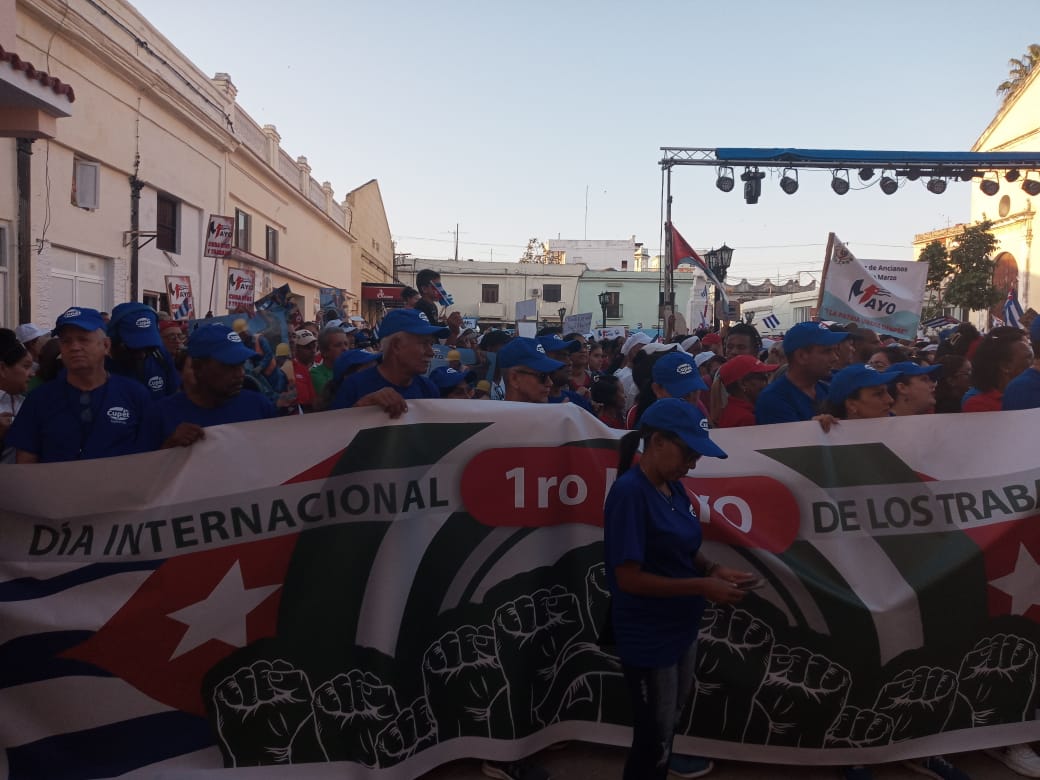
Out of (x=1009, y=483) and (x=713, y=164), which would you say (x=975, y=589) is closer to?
(x=1009, y=483)

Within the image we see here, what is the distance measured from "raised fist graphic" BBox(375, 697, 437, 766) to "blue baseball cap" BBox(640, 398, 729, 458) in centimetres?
170

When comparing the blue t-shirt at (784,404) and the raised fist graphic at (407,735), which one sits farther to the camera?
the blue t-shirt at (784,404)

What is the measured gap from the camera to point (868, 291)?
10.2 metres

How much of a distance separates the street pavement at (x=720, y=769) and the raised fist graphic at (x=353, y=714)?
0.36 m

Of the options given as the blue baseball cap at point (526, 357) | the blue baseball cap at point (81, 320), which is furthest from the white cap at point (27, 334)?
the blue baseball cap at point (526, 357)

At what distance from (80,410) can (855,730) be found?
3.85 metres

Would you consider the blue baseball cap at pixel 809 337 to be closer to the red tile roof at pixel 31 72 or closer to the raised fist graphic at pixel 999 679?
the raised fist graphic at pixel 999 679

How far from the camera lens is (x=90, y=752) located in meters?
3.67

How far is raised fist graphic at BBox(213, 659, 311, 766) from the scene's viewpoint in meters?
3.73

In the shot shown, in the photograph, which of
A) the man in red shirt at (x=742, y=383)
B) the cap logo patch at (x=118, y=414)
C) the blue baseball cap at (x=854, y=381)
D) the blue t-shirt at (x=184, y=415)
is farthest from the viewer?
the man in red shirt at (x=742, y=383)

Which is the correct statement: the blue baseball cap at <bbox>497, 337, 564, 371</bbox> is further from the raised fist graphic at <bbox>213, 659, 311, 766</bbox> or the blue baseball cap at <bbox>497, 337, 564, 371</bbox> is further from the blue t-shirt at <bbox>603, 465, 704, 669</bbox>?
the raised fist graphic at <bbox>213, 659, 311, 766</bbox>

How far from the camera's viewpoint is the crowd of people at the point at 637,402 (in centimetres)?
315

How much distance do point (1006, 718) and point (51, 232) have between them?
1395 centimetres

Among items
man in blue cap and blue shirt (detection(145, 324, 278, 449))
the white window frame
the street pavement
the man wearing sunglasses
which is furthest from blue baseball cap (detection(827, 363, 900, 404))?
the white window frame
